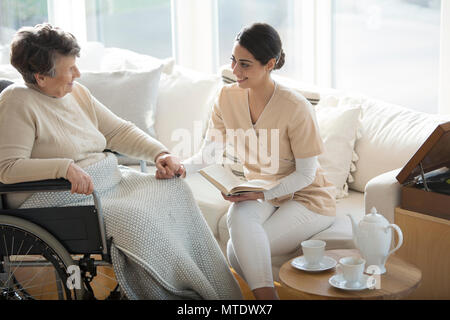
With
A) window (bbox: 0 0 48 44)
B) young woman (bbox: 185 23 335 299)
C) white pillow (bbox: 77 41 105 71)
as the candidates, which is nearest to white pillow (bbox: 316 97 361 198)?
young woman (bbox: 185 23 335 299)

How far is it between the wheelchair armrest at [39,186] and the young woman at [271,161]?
0.57m

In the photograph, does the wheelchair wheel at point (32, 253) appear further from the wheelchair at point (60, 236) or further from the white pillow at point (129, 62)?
the white pillow at point (129, 62)

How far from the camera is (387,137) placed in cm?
262

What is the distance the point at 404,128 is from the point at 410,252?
2.15ft

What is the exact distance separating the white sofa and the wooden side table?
0.35 m

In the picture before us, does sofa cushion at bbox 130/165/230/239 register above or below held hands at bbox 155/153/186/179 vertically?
below

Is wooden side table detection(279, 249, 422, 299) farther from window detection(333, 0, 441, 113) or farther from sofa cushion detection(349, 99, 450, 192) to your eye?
window detection(333, 0, 441, 113)

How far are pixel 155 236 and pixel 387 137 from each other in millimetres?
1193

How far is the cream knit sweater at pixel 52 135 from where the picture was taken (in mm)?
1909

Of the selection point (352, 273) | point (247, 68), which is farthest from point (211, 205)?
point (352, 273)

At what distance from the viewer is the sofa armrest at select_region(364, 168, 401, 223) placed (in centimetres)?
218

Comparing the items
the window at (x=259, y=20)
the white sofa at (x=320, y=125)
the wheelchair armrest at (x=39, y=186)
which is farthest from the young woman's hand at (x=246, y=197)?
the window at (x=259, y=20)
